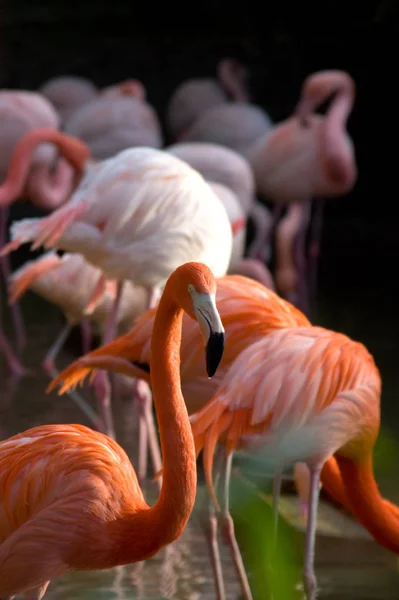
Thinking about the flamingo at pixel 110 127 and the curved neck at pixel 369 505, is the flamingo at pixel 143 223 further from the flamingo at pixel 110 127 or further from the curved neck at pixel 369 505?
the flamingo at pixel 110 127

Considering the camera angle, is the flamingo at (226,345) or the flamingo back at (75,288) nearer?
the flamingo at (226,345)

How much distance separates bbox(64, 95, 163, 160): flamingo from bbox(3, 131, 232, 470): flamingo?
13.5 ft

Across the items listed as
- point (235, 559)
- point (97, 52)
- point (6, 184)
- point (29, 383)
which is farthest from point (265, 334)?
point (97, 52)

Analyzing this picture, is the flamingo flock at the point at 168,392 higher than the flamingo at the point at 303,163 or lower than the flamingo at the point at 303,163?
higher

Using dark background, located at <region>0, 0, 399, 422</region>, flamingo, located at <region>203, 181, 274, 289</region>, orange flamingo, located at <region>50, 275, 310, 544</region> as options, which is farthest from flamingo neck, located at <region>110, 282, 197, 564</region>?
dark background, located at <region>0, 0, 399, 422</region>

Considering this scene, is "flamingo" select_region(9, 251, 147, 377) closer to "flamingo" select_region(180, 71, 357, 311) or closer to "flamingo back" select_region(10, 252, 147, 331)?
"flamingo back" select_region(10, 252, 147, 331)

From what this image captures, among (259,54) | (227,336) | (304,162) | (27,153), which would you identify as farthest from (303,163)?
(227,336)

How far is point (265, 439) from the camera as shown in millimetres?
2678

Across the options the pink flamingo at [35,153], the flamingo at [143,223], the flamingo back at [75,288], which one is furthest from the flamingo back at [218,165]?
the flamingo at [143,223]

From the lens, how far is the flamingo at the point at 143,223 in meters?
3.85

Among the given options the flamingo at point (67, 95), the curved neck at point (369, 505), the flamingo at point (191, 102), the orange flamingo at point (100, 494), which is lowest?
the flamingo at point (191, 102)

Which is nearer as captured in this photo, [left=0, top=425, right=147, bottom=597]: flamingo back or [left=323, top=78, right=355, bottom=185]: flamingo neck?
[left=0, top=425, right=147, bottom=597]: flamingo back

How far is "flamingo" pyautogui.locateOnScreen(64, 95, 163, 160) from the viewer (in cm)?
803

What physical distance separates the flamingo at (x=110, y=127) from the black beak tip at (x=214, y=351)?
6.27 metres
